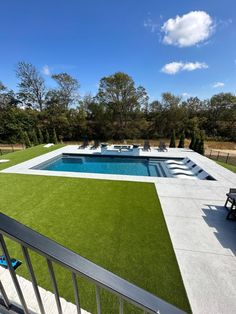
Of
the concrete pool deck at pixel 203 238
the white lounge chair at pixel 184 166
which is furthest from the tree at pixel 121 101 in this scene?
the concrete pool deck at pixel 203 238

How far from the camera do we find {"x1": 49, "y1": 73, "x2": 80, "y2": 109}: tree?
2262 cm

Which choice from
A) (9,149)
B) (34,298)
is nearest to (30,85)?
(9,149)

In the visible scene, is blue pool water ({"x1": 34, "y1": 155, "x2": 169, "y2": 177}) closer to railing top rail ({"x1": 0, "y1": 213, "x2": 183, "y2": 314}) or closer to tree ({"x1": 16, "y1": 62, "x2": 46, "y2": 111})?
railing top rail ({"x1": 0, "y1": 213, "x2": 183, "y2": 314})

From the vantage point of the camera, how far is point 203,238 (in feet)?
12.6

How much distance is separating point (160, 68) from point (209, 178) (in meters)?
14.8

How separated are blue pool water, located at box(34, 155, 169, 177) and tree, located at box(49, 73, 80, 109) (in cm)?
1412

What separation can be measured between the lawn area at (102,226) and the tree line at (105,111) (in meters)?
15.6

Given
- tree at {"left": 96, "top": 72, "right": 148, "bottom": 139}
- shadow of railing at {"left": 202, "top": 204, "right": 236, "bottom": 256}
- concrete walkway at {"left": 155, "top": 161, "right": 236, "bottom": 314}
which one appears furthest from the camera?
tree at {"left": 96, "top": 72, "right": 148, "bottom": 139}

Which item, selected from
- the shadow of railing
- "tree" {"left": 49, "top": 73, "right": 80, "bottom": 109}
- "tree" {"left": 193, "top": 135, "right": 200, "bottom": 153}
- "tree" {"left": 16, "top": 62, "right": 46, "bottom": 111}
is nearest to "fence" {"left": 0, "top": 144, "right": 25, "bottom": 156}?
"tree" {"left": 16, "top": 62, "right": 46, "bottom": 111}

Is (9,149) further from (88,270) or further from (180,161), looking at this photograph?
(88,270)

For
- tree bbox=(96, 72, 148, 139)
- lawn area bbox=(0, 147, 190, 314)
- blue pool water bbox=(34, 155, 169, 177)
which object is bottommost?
blue pool water bbox=(34, 155, 169, 177)

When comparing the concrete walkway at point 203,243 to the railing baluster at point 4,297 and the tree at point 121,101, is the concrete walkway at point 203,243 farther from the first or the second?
the tree at point 121,101

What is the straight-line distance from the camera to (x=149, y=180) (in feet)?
23.5

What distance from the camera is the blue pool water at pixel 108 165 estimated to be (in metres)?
9.67
